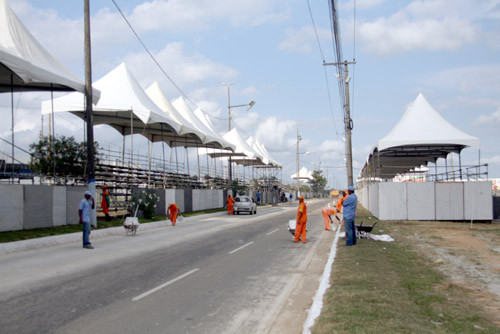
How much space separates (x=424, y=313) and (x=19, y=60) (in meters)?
14.8

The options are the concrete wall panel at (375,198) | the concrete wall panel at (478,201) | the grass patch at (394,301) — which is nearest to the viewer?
the grass patch at (394,301)

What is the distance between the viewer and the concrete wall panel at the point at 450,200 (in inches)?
Answer: 864

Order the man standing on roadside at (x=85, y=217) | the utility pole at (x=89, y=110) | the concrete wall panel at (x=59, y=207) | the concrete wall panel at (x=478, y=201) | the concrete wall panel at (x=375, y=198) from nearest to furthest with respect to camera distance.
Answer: the man standing on roadside at (x=85, y=217)
the concrete wall panel at (x=59, y=207)
the utility pole at (x=89, y=110)
the concrete wall panel at (x=478, y=201)
the concrete wall panel at (x=375, y=198)

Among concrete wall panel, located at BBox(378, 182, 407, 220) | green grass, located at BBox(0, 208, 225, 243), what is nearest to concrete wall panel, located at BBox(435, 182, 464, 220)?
concrete wall panel, located at BBox(378, 182, 407, 220)

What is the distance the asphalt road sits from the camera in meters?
5.97

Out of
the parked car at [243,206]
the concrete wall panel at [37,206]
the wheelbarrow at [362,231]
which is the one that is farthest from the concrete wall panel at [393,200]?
the concrete wall panel at [37,206]

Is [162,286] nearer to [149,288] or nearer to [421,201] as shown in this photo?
[149,288]

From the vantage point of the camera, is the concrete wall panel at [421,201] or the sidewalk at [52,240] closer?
the sidewalk at [52,240]

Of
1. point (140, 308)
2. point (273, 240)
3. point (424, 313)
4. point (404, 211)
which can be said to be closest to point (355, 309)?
point (424, 313)

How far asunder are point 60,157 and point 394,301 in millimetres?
20873

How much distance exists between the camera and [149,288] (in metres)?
7.96

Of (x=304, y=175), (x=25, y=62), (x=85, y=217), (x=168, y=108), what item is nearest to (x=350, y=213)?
(x=85, y=217)

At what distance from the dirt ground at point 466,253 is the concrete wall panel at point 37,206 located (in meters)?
13.2

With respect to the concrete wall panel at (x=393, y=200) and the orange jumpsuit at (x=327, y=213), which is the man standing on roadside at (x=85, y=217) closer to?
A: the orange jumpsuit at (x=327, y=213)
